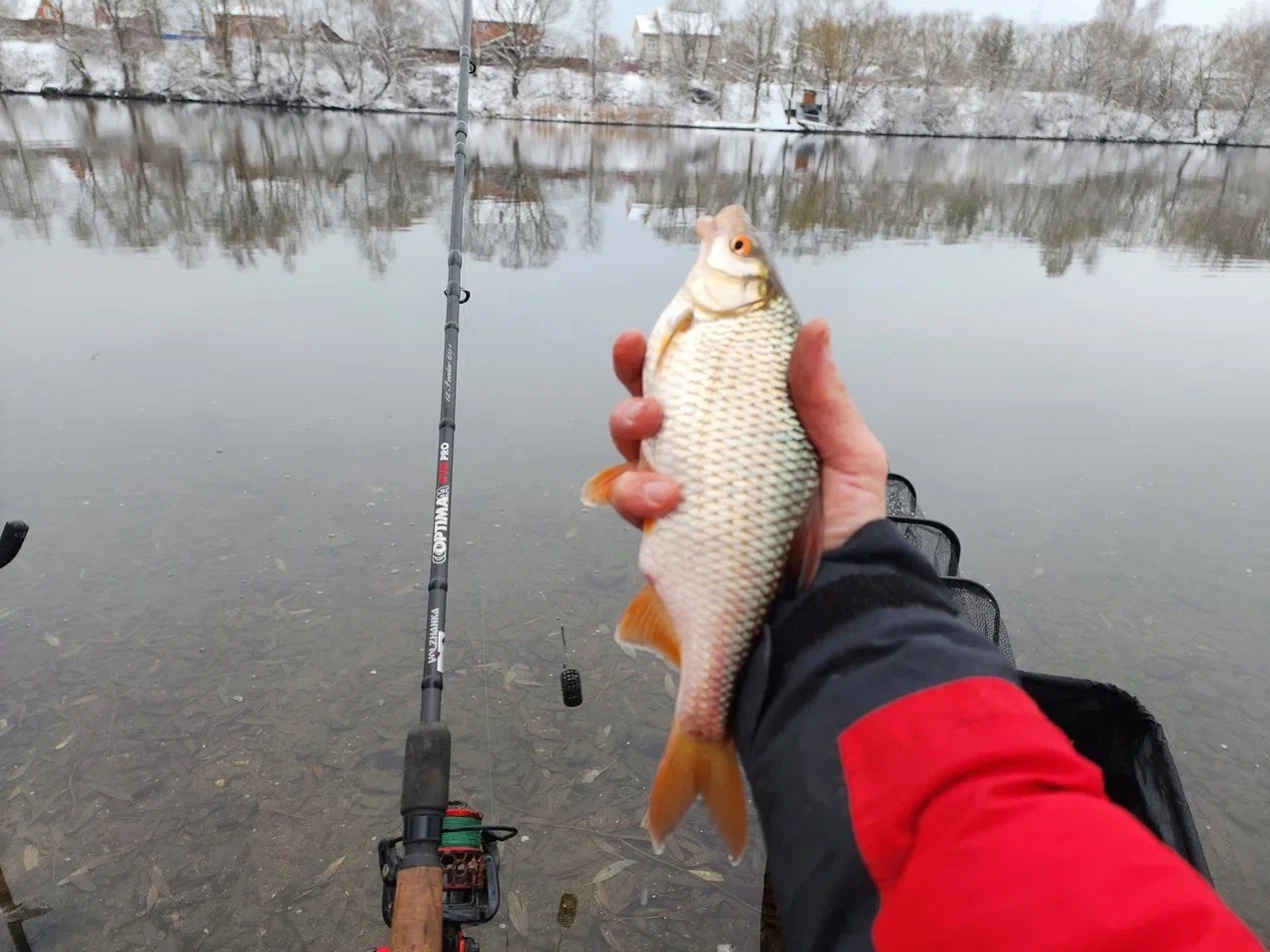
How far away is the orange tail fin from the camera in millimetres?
1600

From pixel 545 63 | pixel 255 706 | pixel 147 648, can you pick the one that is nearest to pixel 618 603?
pixel 255 706

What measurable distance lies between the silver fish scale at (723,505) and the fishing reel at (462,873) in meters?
0.73

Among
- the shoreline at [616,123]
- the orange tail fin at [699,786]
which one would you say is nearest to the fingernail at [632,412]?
the orange tail fin at [699,786]

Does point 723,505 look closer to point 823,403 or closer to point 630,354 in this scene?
point 823,403

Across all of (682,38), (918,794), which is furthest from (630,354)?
(682,38)

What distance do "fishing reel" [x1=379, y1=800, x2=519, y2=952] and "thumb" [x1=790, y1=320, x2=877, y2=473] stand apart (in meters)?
1.32

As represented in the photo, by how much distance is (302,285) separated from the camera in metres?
9.02

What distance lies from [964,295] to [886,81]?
56450 millimetres

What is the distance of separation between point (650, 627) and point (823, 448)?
22.7 inches

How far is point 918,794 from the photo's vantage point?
43.0 inches

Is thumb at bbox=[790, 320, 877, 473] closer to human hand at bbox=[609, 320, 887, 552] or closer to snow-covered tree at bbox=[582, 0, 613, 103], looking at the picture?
human hand at bbox=[609, 320, 887, 552]

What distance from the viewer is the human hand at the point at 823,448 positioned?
5.16ft

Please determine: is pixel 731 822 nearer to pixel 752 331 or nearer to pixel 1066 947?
pixel 1066 947

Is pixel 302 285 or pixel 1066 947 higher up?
pixel 1066 947
